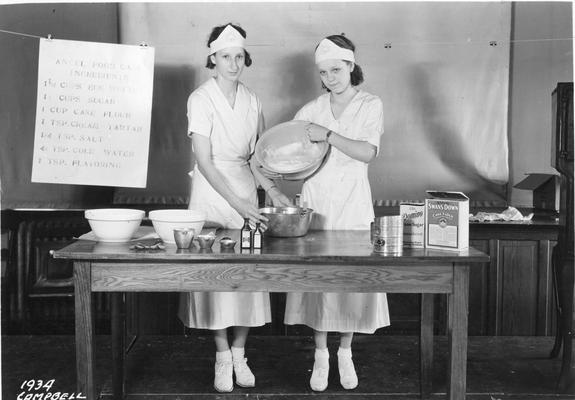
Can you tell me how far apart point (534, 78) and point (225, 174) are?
2.41 meters

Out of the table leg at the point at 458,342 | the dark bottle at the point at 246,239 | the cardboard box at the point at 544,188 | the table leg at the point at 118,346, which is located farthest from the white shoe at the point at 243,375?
the cardboard box at the point at 544,188

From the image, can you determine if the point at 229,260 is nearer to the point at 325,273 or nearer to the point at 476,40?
the point at 325,273

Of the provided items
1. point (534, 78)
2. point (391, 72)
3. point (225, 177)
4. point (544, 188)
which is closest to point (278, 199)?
point (225, 177)

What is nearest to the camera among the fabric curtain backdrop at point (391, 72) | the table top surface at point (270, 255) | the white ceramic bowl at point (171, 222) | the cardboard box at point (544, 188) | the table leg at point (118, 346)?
the table top surface at point (270, 255)

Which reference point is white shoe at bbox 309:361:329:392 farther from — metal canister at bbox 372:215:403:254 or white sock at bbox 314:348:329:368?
metal canister at bbox 372:215:403:254

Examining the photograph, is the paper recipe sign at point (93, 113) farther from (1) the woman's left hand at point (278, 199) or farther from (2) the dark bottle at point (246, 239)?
(2) the dark bottle at point (246, 239)

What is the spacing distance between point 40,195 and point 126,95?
889mm

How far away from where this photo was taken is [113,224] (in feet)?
7.66

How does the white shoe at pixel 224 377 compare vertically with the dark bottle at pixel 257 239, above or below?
below

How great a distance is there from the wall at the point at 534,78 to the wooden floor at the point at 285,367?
47.5 inches

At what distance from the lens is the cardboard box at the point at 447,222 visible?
88.0 inches

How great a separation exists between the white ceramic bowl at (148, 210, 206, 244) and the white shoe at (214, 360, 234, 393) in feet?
2.54

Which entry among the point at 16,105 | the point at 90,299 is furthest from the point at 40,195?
the point at 90,299

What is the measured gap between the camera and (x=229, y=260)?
218cm
